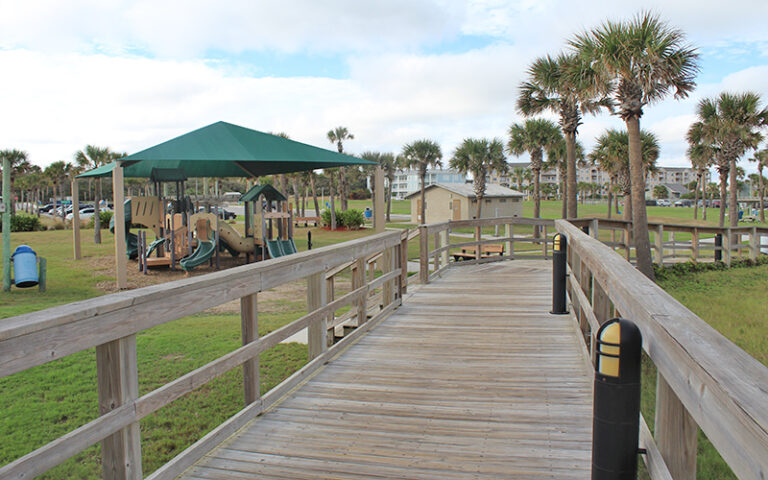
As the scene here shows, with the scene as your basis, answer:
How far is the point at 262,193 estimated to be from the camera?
2052 centimetres

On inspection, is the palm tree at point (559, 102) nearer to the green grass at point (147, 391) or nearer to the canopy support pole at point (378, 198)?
the canopy support pole at point (378, 198)

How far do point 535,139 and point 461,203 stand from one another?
41.7 ft

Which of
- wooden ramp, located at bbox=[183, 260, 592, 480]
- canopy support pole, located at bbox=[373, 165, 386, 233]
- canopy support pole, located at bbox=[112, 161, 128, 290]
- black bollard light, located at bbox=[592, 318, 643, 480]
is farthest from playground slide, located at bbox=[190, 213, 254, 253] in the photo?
black bollard light, located at bbox=[592, 318, 643, 480]

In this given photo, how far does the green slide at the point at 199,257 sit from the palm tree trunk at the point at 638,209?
12472mm

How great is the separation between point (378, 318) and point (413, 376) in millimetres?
2205

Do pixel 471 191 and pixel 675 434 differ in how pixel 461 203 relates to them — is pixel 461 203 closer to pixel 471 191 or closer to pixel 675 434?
pixel 471 191

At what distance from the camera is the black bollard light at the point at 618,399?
243cm

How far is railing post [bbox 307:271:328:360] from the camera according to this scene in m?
4.95

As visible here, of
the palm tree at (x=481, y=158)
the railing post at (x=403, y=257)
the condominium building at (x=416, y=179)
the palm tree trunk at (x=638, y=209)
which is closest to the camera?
the railing post at (x=403, y=257)

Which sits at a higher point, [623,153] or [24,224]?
[623,153]

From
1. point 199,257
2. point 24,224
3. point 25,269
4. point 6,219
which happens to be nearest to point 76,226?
point 6,219

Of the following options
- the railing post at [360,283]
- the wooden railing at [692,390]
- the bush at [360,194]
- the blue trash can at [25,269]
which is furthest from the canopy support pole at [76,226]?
the bush at [360,194]

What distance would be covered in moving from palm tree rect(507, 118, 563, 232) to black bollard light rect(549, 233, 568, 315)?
31.0 meters

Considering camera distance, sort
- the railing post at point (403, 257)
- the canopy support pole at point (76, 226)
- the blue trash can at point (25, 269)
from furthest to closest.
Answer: the canopy support pole at point (76, 226) < the blue trash can at point (25, 269) < the railing post at point (403, 257)
